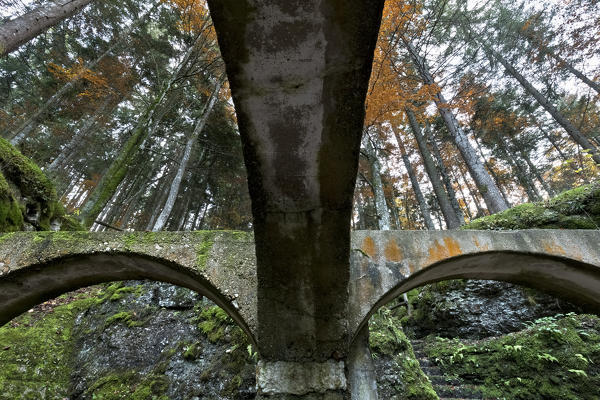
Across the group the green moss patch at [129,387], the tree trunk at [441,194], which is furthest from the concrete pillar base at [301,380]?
the tree trunk at [441,194]

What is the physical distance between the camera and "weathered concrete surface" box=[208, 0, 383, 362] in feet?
3.14

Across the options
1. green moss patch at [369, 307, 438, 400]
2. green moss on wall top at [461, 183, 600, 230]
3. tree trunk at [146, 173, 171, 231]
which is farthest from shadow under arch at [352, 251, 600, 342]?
tree trunk at [146, 173, 171, 231]

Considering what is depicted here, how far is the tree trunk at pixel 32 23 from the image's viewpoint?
5242mm

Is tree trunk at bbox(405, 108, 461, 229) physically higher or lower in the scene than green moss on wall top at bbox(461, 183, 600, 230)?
higher

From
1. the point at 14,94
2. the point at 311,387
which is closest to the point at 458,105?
the point at 311,387

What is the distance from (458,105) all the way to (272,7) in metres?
10.7

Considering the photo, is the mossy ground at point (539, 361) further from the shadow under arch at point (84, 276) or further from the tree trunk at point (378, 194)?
the shadow under arch at point (84, 276)

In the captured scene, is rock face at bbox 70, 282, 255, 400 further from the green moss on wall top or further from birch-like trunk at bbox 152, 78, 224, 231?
the green moss on wall top

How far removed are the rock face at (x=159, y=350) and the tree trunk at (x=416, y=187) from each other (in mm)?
9578

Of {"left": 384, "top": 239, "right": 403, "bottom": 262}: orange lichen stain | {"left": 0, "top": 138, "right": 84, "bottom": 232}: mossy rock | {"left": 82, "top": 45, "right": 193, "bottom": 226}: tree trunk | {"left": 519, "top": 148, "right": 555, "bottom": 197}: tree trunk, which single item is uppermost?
{"left": 519, "top": 148, "right": 555, "bottom": 197}: tree trunk

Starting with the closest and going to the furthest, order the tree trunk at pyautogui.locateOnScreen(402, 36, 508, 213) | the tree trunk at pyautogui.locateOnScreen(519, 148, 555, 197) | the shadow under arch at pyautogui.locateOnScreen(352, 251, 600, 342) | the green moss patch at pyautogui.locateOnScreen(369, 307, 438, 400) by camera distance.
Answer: the shadow under arch at pyautogui.locateOnScreen(352, 251, 600, 342) < the green moss patch at pyautogui.locateOnScreen(369, 307, 438, 400) < the tree trunk at pyautogui.locateOnScreen(402, 36, 508, 213) < the tree trunk at pyautogui.locateOnScreen(519, 148, 555, 197)

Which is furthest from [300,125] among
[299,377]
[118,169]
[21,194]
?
[118,169]

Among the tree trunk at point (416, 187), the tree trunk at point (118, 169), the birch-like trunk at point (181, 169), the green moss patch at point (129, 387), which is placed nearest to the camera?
the green moss patch at point (129, 387)

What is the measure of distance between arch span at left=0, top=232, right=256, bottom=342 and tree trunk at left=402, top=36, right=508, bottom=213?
8.08 m
